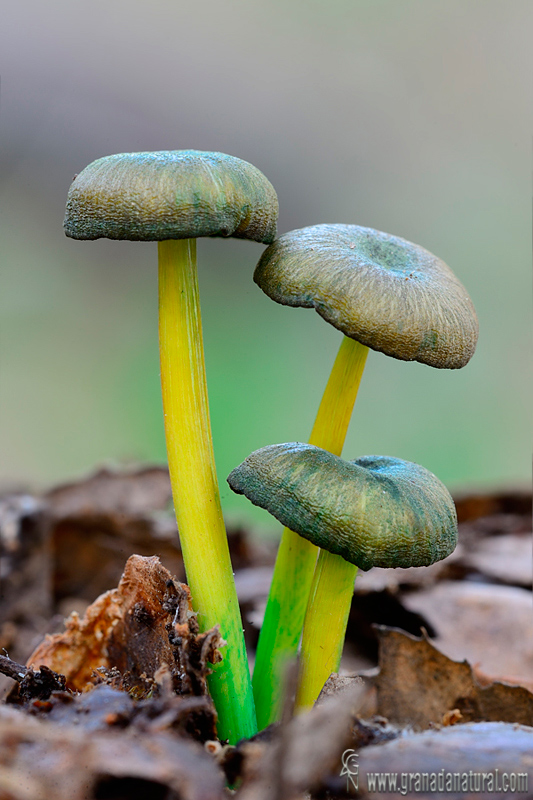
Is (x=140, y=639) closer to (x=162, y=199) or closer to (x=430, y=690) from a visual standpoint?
(x=430, y=690)

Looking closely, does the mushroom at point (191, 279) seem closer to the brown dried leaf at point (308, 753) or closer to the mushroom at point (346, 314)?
the mushroom at point (346, 314)

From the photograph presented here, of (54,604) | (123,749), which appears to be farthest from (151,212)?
(54,604)

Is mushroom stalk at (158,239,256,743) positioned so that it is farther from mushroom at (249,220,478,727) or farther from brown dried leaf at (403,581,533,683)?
brown dried leaf at (403,581,533,683)

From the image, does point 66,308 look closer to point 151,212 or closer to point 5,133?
point 5,133

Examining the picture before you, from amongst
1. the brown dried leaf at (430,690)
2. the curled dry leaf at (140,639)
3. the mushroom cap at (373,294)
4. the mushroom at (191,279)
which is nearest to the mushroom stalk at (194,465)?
the mushroom at (191,279)

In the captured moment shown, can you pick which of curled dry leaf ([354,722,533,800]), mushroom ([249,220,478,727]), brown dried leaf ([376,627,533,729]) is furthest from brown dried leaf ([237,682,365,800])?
brown dried leaf ([376,627,533,729])
